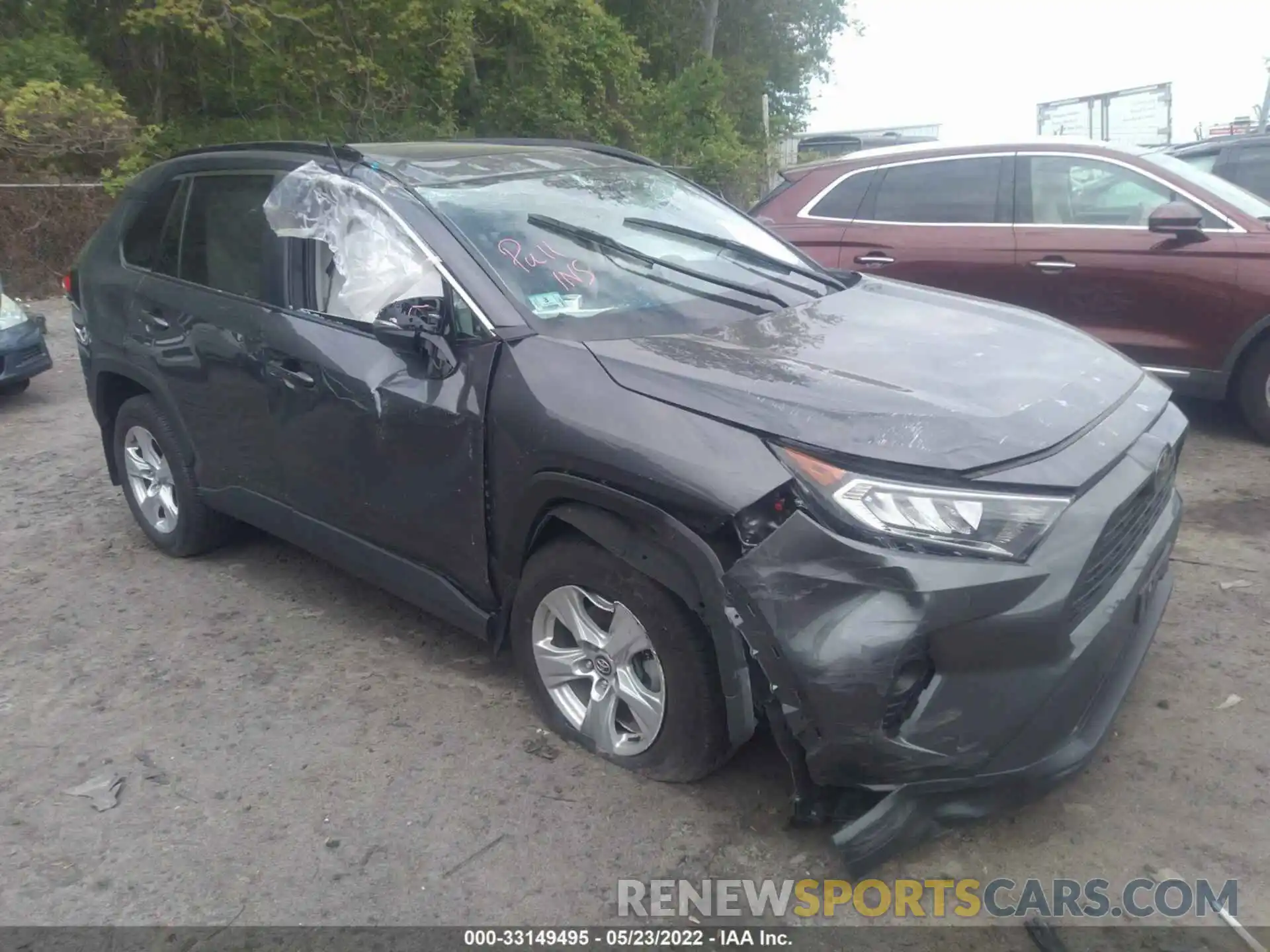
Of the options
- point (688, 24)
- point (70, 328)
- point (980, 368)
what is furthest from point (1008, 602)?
point (688, 24)

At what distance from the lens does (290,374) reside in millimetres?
3902

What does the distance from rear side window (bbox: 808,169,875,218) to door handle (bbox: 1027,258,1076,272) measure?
119 centimetres

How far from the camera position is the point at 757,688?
2.71 m

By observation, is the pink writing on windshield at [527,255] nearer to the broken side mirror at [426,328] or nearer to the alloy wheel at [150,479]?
the broken side mirror at [426,328]

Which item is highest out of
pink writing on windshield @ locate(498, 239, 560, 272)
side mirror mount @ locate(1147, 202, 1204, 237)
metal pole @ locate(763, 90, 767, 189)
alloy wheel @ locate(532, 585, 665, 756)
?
metal pole @ locate(763, 90, 767, 189)

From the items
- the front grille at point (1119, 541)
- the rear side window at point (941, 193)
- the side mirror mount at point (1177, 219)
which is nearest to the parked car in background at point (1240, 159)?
the rear side window at point (941, 193)

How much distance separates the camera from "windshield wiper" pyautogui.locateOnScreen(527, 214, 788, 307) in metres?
3.71

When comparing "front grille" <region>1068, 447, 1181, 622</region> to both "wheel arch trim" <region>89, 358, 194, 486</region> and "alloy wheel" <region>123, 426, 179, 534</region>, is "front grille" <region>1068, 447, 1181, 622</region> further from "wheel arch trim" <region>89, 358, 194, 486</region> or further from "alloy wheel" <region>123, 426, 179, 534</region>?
"alloy wheel" <region>123, 426, 179, 534</region>

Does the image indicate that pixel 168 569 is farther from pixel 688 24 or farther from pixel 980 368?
pixel 688 24

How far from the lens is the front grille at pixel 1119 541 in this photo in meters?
2.62

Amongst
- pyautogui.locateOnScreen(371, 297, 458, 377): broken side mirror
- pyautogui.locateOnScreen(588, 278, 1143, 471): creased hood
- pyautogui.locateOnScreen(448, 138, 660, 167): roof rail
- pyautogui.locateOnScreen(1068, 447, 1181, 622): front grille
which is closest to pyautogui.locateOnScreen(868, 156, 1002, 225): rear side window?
pyautogui.locateOnScreen(448, 138, 660, 167): roof rail

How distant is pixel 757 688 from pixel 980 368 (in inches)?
45.3

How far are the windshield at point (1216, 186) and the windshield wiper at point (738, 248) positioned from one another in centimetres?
319

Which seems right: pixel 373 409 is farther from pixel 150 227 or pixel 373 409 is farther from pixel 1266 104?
pixel 1266 104
